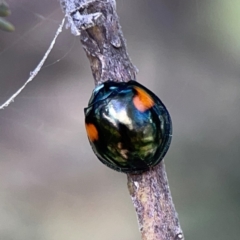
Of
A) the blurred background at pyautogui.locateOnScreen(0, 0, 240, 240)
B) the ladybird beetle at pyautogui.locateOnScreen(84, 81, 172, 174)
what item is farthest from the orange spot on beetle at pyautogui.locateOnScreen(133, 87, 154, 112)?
the blurred background at pyautogui.locateOnScreen(0, 0, 240, 240)

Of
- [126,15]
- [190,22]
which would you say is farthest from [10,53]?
[190,22]

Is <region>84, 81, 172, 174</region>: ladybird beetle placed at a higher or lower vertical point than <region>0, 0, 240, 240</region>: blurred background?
lower

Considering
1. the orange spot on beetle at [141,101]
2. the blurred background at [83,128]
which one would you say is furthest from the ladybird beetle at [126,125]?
the blurred background at [83,128]

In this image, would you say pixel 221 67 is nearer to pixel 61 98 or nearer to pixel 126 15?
pixel 126 15

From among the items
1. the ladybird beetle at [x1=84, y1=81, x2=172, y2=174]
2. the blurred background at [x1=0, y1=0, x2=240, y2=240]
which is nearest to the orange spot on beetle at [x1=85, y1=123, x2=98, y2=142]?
the ladybird beetle at [x1=84, y1=81, x2=172, y2=174]

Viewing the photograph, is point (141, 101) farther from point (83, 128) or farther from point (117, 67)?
point (83, 128)

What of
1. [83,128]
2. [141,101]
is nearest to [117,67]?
[141,101]

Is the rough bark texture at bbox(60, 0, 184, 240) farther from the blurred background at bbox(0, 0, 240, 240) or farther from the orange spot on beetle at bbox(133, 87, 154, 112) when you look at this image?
the blurred background at bbox(0, 0, 240, 240)

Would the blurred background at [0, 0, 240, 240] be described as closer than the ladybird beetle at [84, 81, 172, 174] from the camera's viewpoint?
No
